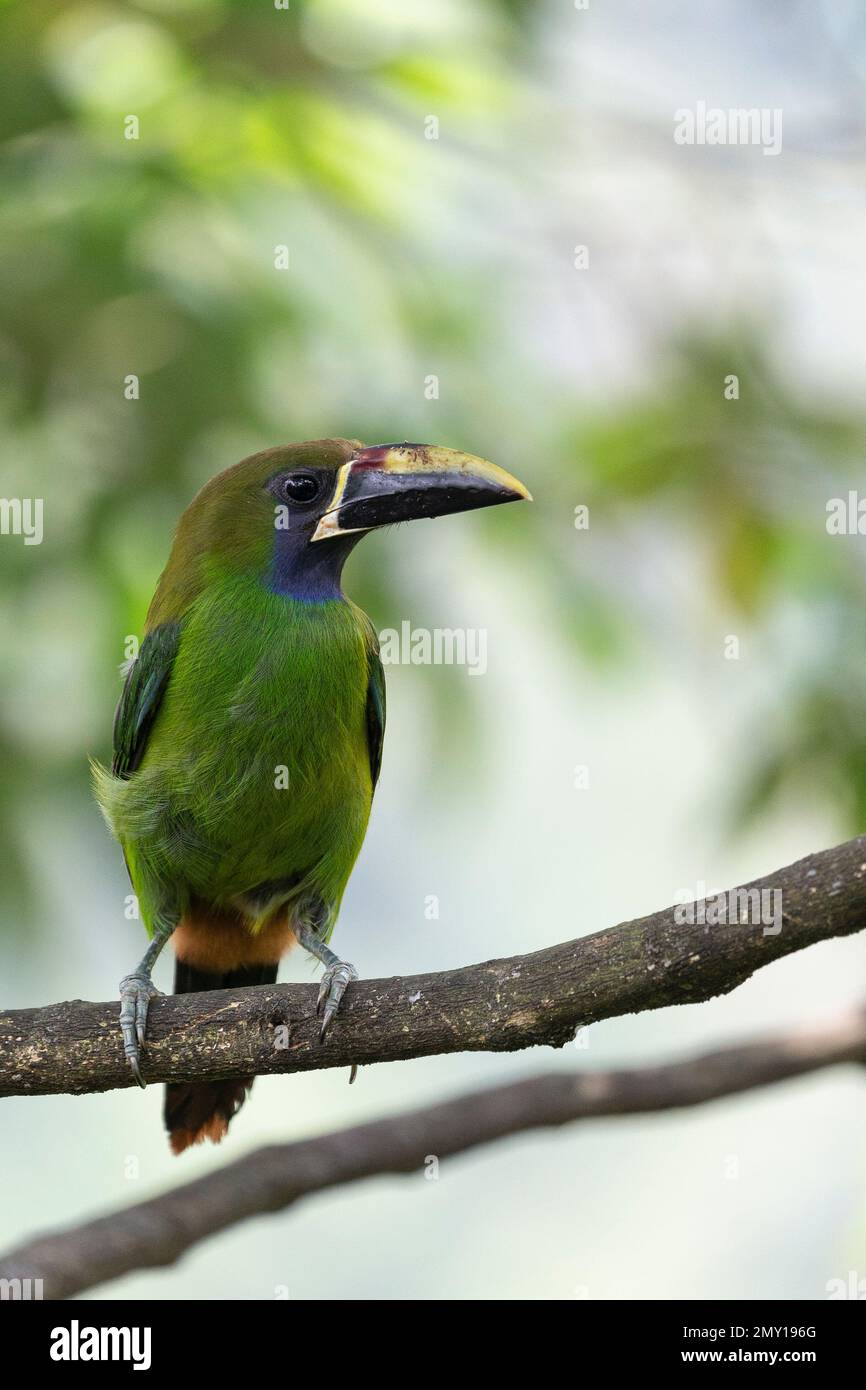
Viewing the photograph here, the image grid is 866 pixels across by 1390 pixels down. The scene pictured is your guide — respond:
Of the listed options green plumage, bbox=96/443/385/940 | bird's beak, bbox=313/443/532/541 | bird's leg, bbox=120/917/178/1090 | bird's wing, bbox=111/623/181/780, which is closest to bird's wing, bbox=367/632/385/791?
green plumage, bbox=96/443/385/940

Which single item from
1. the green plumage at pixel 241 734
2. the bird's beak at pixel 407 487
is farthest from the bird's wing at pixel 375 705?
the bird's beak at pixel 407 487

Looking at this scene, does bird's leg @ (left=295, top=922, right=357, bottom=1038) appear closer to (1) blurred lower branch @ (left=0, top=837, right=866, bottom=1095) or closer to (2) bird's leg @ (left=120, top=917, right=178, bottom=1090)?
(1) blurred lower branch @ (left=0, top=837, right=866, bottom=1095)

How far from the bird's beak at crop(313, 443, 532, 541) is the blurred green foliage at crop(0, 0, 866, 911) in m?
0.41

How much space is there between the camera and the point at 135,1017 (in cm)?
342

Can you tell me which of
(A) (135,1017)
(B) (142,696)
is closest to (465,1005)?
(A) (135,1017)

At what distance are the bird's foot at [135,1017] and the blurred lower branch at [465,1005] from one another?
0.08 ft

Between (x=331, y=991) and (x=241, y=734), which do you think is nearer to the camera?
(x=331, y=991)

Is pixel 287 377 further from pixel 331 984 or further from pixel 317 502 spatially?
pixel 331 984

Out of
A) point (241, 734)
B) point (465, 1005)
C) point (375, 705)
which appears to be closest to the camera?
point (465, 1005)

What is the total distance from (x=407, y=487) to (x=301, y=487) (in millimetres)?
318

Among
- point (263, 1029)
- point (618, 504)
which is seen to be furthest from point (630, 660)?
point (263, 1029)

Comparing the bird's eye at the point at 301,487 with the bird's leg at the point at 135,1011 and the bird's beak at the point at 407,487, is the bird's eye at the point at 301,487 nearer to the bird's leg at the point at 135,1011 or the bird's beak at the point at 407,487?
the bird's beak at the point at 407,487

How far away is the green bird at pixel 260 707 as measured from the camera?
3924mm

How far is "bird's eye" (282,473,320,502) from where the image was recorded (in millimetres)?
4145
